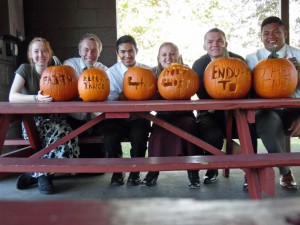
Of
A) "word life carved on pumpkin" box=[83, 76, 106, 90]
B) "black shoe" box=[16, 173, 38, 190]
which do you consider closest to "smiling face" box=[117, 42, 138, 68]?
"word life carved on pumpkin" box=[83, 76, 106, 90]

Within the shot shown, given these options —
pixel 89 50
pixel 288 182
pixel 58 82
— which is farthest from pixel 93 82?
pixel 288 182

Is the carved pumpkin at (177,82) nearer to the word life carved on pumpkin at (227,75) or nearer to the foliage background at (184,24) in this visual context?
the word life carved on pumpkin at (227,75)

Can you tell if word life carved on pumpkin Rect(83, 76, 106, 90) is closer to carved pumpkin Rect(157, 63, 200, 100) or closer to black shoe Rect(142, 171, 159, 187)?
carved pumpkin Rect(157, 63, 200, 100)

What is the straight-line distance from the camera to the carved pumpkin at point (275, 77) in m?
2.08

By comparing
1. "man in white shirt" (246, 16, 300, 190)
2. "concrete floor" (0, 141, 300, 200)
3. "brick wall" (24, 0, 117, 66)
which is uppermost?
"brick wall" (24, 0, 117, 66)

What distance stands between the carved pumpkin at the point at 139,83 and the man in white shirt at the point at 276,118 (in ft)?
3.02

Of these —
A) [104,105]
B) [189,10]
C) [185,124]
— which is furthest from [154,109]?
[189,10]

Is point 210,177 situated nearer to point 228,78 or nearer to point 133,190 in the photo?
point 133,190

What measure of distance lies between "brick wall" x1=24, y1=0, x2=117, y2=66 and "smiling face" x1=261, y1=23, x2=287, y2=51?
1807 millimetres

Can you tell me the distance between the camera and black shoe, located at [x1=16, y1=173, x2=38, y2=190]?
287cm

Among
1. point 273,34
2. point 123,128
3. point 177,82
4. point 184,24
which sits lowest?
point 123,128

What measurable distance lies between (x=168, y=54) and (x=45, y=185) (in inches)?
59.7

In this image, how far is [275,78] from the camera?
2.08m

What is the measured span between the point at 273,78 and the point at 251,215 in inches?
73.4
